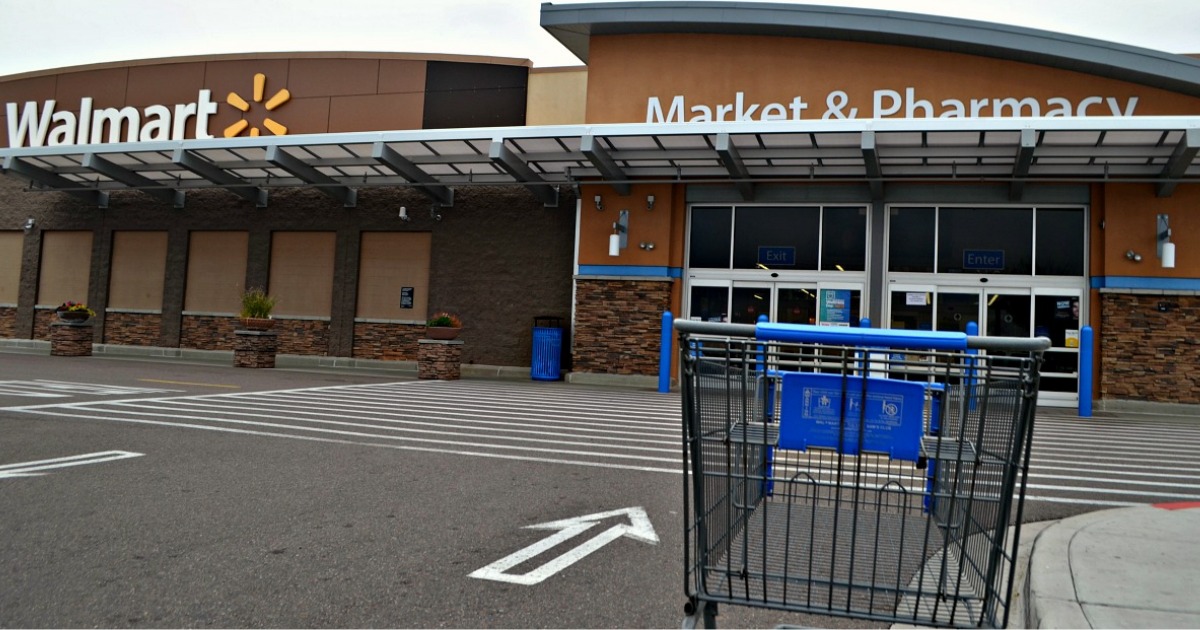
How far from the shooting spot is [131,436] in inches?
312

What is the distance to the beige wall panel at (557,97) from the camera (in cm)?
1980

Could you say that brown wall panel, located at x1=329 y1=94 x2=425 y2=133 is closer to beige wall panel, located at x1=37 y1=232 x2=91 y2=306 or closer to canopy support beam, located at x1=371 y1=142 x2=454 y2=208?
canopy support beam, located at x1=371 y1=142 x2=454 y2=208

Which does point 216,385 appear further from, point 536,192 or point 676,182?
point 676,182

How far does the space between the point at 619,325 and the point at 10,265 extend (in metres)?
19.5

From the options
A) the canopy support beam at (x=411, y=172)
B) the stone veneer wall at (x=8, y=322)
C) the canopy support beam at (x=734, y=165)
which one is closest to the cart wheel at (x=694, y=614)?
the canopy support beam at (x=734, y=165)

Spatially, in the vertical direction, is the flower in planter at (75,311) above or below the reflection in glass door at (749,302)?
below

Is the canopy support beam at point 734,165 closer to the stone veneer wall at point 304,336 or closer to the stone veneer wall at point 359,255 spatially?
the stone veneer wall at point 359,255

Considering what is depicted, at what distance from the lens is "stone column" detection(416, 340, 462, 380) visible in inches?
697

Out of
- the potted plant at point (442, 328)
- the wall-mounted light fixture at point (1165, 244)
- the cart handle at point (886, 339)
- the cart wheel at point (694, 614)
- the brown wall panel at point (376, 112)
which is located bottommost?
the cart wheel at point (694, 614)

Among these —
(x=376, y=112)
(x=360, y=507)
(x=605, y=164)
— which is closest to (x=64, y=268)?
(x=376, y=112)

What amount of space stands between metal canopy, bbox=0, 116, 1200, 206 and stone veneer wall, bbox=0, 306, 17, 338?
17.0ft

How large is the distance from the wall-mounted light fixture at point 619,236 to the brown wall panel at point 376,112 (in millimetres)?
6432

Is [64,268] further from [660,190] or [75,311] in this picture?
[660,190]

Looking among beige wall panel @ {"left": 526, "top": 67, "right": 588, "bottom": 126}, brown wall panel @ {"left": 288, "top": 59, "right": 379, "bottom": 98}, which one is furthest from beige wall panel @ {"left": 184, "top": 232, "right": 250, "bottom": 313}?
beige wall panel @ {"left": 526, "top": 67, "right": 588, "bottom": 126}
